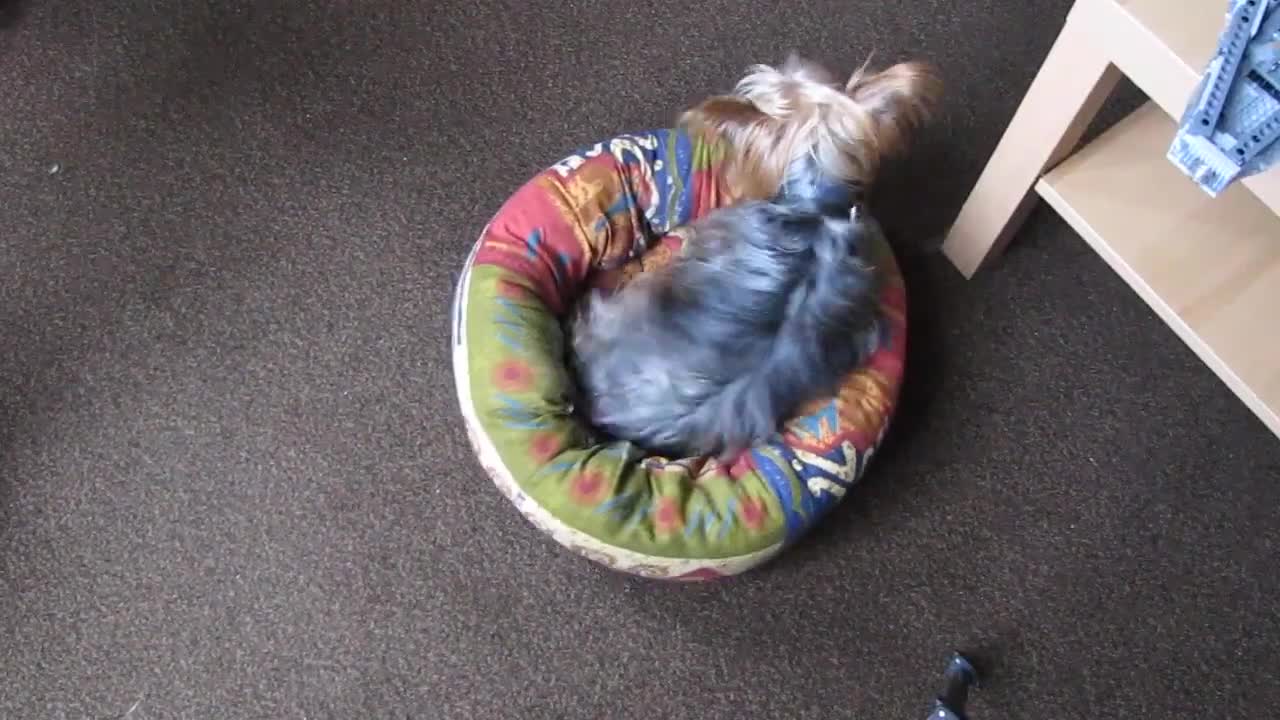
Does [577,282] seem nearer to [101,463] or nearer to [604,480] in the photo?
[604,480]

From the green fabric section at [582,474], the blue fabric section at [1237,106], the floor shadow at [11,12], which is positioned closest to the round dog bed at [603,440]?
the green fabric section at [582,474]

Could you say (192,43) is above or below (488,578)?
above

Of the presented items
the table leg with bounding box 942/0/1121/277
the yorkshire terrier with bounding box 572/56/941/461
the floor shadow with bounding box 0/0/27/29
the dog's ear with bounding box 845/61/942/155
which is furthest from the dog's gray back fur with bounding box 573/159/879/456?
the floor shadow with bounding box 0/0/27/29

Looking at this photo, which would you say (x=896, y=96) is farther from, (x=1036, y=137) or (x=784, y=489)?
(x=784, y=489)

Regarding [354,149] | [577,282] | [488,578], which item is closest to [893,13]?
[577,282]

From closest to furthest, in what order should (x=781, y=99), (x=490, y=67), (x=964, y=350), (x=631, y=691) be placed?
(x=781, y=99), (x=631, y=691), (x=964, y=350), (x=490, y=67)

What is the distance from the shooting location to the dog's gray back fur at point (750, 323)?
1271 mm

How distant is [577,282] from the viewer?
1.51m

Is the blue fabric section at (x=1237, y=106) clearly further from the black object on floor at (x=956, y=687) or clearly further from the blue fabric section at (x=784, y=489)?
the black object on floor at (x=956, y=687)

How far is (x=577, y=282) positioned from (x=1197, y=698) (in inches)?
40.0

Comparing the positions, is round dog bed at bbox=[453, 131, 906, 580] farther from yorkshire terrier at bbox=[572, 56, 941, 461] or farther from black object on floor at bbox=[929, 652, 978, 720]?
black object on floor at bbox=[929, 652, 978, 720]

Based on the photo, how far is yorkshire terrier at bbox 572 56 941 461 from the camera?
1.27 meters

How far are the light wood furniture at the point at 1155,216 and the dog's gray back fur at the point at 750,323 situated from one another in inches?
9.3

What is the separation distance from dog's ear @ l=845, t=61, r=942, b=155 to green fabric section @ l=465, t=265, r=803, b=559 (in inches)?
17.5
